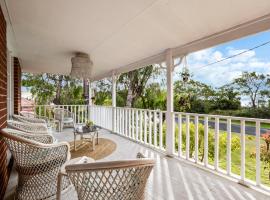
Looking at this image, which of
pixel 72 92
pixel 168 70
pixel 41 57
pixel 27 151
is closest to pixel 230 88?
pixel 168 70

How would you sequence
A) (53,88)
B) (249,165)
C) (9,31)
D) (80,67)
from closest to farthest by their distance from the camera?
(9,31) < (80,67) < (249,165) < (53,88)

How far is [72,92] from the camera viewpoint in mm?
11570

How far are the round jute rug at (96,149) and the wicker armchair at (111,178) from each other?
8.42ft

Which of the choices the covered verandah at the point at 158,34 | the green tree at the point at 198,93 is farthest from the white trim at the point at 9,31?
the green tree at the point at 198,93

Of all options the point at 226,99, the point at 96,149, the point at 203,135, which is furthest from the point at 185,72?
the point at 226,99

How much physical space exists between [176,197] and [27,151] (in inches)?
69.2

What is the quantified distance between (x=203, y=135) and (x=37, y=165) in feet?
12.3

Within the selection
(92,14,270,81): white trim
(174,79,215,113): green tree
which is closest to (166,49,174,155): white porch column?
(92,14,270,81): white trim

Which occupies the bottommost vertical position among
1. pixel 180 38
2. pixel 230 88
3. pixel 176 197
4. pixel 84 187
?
pixel 176 197

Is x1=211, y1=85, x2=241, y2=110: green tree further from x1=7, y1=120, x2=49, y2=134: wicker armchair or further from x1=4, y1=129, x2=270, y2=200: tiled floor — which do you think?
x1=7, y1=120, x2=49, y2=134: wicker armchair

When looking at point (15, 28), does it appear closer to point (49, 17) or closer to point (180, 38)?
point (49, 17)

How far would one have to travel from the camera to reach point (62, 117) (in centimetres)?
674

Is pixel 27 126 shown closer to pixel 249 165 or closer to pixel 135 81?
pixel 249 165

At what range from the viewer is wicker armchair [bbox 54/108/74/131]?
21.8ft
